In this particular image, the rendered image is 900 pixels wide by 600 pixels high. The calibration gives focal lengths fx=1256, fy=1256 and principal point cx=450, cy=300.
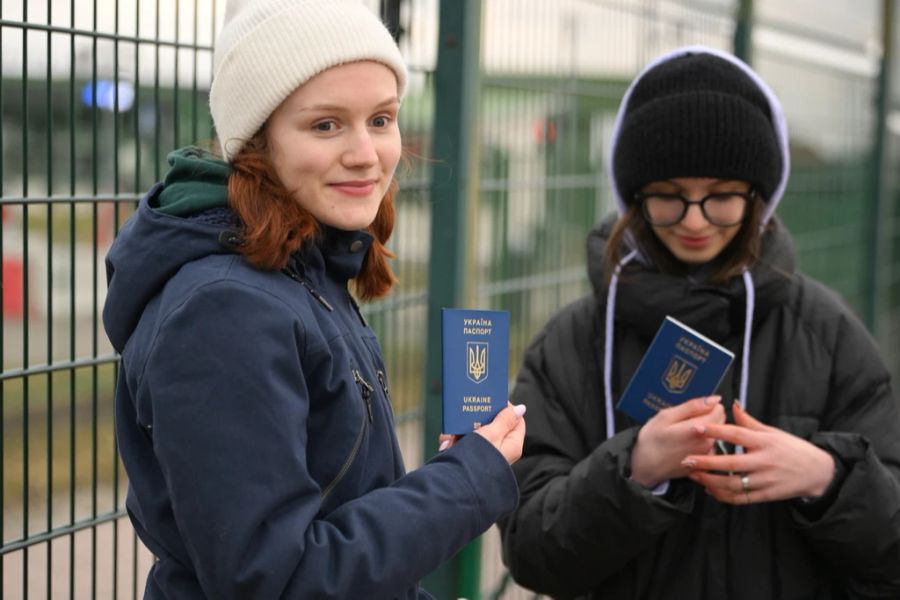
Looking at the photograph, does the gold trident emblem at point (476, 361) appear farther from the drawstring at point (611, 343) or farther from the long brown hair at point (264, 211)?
the drawstring at point (611, 343)

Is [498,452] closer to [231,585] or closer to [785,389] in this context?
[231,585]

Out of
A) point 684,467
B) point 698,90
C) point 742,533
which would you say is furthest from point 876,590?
point 698,90

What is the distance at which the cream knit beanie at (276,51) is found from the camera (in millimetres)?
1666

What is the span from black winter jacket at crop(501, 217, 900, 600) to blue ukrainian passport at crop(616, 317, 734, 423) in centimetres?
8

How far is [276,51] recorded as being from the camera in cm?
167

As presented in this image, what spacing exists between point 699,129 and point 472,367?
32.9 inches

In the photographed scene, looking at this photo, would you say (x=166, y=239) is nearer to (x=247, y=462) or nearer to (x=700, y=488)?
(x=247, y=462)

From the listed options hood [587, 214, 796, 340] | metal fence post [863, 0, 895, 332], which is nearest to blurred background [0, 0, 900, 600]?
hood [587, 214, 796, 340]

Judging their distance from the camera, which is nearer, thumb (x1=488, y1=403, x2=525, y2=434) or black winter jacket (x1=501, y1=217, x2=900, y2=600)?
thumb (x1=488, y1=403, x2=525, y2=434)

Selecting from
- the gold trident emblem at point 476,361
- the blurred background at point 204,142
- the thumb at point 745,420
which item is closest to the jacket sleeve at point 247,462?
the gold trident emblem at point 476,361

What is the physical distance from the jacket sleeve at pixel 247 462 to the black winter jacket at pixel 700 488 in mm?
823

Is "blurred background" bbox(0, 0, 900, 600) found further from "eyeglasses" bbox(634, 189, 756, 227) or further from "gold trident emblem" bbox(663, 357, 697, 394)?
"gold trident emblem" bbox(663, 357, 697, 394)

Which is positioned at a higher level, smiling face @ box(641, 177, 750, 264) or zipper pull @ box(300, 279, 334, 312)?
smiling face @ box(641, 177, 750, 264)

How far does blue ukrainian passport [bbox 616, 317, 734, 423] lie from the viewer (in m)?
2.27
